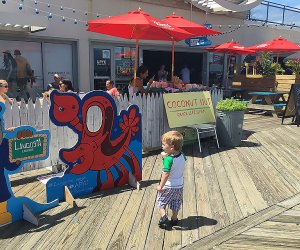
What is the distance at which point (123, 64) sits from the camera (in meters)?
11.8

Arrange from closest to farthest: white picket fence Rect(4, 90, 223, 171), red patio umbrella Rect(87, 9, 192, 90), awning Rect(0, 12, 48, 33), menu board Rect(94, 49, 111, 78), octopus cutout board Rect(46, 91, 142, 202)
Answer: octopus cutout board Rect(46, 91, 142, 202) → white picket fence Rect(4, 90, 223, 171) → red patio umbrella Rect(87, 9, 192, 90) → awning Rect(0, 12, 48, 33) → menu board Rect(94, 49, 111, 78)

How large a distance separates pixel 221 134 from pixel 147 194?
11.2ft

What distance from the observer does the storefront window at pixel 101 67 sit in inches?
434

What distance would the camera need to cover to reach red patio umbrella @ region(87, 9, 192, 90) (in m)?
6.54

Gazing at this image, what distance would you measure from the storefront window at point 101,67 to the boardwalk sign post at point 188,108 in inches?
187

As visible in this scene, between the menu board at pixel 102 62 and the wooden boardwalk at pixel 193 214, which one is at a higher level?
the menu board at pixel 102 62

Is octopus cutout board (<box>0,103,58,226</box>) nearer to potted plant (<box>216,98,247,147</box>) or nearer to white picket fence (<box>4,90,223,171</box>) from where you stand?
white picket fence (<box>4,90,223,171</box>)

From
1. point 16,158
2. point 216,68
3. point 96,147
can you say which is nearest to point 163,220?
point 96,147

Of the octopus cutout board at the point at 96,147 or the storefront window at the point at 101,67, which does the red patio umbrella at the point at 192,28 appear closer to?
the storefront window at the point at 101,67

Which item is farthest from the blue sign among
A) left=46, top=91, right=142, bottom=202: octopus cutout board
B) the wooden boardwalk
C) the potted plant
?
left=46, top=91, right=142, bottom=202: octopus cutout board

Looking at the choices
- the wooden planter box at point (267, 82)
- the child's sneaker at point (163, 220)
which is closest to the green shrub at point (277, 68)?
the wooden planter box at point (267, 82)

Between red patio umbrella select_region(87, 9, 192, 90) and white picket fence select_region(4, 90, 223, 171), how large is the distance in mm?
1158

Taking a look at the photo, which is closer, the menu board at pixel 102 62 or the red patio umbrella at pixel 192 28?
the red patio umbrella at pixel 192 28

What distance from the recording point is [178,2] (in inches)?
502
